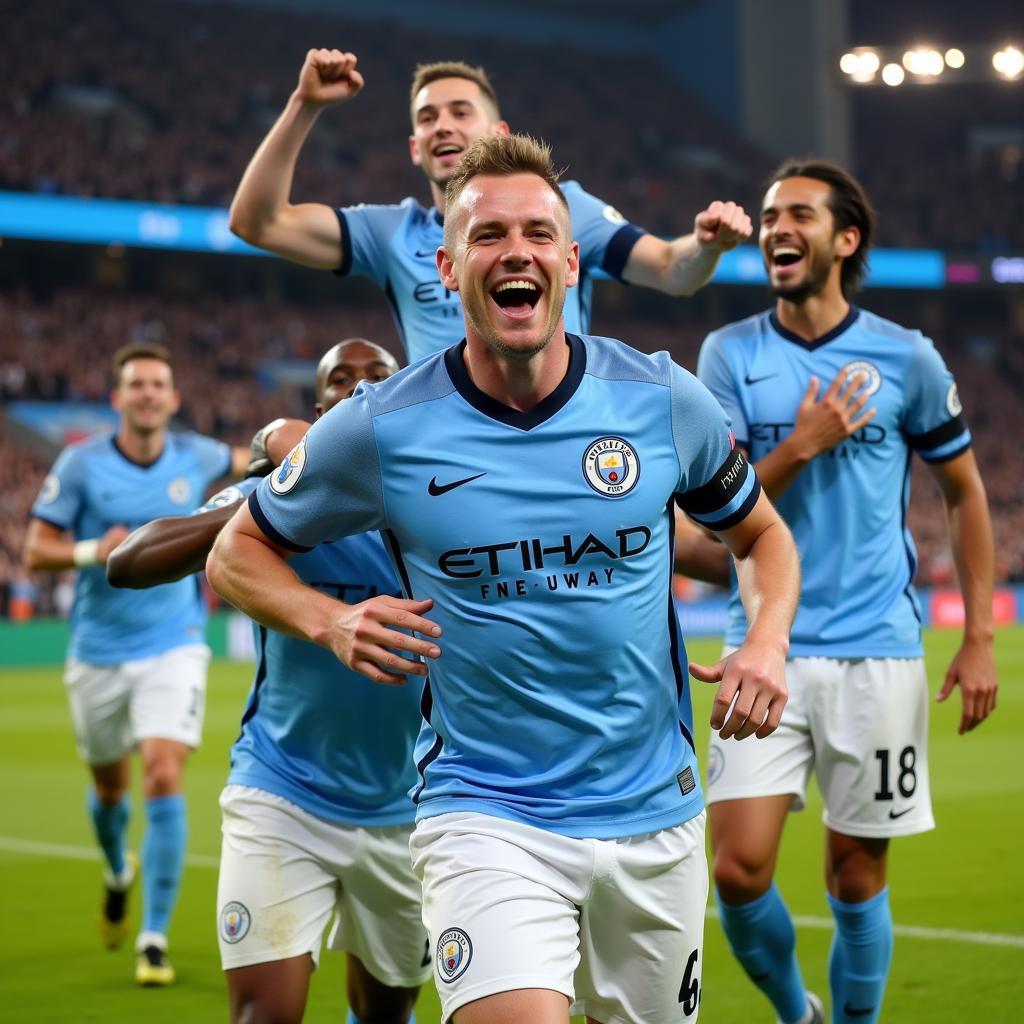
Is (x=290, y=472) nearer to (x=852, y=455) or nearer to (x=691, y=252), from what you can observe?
(x=691, y=252)

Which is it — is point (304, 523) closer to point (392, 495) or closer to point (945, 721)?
point (392, 495)

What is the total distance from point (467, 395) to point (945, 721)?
14.2 m

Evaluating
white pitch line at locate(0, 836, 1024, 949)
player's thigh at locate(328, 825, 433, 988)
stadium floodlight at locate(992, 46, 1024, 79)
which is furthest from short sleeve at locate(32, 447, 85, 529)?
stadium floodlight at locate(992, 46, 1024, 79)

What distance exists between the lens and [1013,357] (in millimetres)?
45781

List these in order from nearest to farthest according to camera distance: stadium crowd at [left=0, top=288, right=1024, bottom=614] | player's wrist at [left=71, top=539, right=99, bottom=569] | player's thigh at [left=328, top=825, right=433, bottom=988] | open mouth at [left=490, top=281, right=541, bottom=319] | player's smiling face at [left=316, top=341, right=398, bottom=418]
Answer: open mouth at [left=490, top=281, right=541, bottom=319], player's thigh at [left=328, top=825, right=433, bottom=988], player's smiling face at [left=316, top=341, right=398, bottom=418], player's wrist at [left=71, top=539, right=99, bottom=569], stadium crowd at [left=0, top=288, right=1024, bottom=614]

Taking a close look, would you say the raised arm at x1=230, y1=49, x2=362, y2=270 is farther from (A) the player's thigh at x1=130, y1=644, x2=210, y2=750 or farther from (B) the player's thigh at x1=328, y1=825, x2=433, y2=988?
(A) the player's thigh at x1=130, y1=644, x2=210, y2=750

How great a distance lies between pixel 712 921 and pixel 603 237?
3.72 metres

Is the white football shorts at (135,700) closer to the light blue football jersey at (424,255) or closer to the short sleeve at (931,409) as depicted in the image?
the light blue football jersey at (424,255)

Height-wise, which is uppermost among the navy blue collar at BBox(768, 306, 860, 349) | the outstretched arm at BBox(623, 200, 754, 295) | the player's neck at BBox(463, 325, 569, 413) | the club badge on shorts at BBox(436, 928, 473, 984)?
the outstretched arm at BBox(623, 200, 754, 295)

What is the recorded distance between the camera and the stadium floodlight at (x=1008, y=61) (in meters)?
31.1

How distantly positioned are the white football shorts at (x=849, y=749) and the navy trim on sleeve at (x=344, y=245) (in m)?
1.89

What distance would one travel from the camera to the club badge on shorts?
320cm

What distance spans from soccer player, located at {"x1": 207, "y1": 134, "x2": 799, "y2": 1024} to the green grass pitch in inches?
113

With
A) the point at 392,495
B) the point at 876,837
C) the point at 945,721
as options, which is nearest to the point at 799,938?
the point at 876,837
